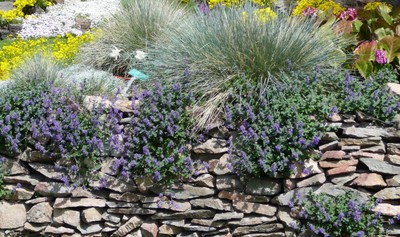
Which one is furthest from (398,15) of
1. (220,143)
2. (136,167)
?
(136,167)

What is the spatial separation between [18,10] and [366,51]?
709 centimetres

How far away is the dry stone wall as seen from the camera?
3.57 m

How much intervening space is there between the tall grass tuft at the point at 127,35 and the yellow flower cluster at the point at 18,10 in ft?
14.1

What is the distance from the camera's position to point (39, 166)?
4012mm

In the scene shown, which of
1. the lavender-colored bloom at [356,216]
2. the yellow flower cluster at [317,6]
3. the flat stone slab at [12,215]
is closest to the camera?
the lavender-colored bloom at [356,216]

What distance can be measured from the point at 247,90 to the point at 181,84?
503 millimetres

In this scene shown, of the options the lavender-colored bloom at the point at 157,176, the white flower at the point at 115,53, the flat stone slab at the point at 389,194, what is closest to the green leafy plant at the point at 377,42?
the flat stone slab at the point at 389,194

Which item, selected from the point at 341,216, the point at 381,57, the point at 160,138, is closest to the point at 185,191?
the point at 160,138

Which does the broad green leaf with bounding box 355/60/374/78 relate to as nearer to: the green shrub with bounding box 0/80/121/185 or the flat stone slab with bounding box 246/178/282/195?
the flat stone slab with bounding box 246/178/282/195

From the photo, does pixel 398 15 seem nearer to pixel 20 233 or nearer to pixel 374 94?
pixel 374 94

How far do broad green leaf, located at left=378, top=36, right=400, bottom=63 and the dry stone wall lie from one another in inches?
32.5

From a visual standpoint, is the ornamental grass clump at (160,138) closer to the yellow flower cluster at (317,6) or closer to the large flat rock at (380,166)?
the large flat rock at (380,166)

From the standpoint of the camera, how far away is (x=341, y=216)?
11.1ft

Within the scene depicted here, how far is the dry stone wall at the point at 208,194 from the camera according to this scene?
11.7 feet
